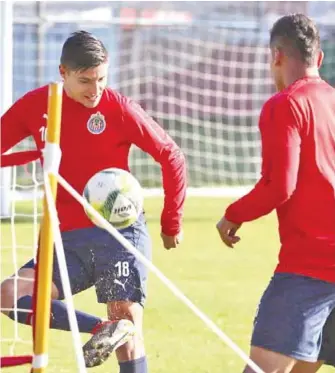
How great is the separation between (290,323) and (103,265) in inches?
50.1

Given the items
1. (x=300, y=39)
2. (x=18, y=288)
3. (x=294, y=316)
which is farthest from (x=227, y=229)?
(x=18, y=288)

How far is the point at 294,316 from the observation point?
164 inches

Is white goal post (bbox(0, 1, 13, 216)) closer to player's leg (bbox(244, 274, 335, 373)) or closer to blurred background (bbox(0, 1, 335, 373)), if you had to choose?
blurred background (bbox(0, 1, 335, 373))

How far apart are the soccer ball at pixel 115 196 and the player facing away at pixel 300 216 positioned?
90 centimetres

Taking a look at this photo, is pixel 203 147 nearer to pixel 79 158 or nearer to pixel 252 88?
pixel 252 88

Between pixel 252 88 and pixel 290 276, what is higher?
pixel 290 276

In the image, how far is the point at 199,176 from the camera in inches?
701

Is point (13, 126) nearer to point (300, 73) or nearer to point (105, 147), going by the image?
point (105, 147)

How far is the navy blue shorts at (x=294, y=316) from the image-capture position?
4152 millimetres

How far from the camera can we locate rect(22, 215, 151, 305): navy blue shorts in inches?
204

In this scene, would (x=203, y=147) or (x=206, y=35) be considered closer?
(x=203, y=147)

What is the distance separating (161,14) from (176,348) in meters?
20.8

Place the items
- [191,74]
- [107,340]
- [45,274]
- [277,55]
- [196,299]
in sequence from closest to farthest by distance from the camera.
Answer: [45,274] → [277,55] → [107,340] → [196,299] → [191,74]

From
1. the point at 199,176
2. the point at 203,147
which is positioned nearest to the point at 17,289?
the point at 199,176
